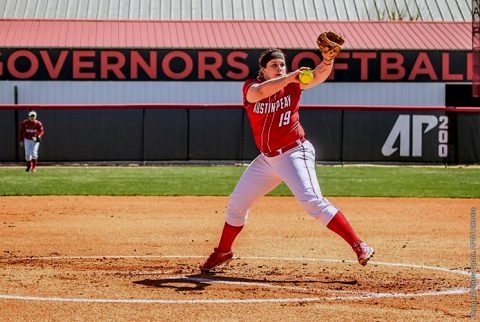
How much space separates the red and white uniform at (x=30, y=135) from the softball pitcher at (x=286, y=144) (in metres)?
19.3

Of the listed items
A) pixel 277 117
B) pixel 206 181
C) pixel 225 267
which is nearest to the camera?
pixel 277 117

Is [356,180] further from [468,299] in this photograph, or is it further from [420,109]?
[468,299]

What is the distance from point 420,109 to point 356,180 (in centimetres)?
818

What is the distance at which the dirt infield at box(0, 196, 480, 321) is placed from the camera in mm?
6805

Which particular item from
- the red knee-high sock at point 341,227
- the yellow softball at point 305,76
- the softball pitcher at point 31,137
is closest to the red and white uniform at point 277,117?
the yellow softball at point 305,76

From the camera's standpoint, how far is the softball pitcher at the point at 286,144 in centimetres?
793

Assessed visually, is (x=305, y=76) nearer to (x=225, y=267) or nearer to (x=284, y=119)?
(x=284, y=119)

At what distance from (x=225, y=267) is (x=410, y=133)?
2213cm

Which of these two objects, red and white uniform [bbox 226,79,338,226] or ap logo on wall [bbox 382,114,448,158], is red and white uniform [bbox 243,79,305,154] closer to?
red and white uniform [bbox 226,79,338,226]

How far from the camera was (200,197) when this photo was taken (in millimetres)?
18031

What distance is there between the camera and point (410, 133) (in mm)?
30484

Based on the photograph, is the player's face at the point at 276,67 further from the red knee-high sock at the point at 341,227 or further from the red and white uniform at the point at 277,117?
the red knee-high sock at the point at 341,227

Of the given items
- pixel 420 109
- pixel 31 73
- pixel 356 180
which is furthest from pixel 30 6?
pixel 356 180

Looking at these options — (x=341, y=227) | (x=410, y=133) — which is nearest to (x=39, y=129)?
(x=410, y=133)
